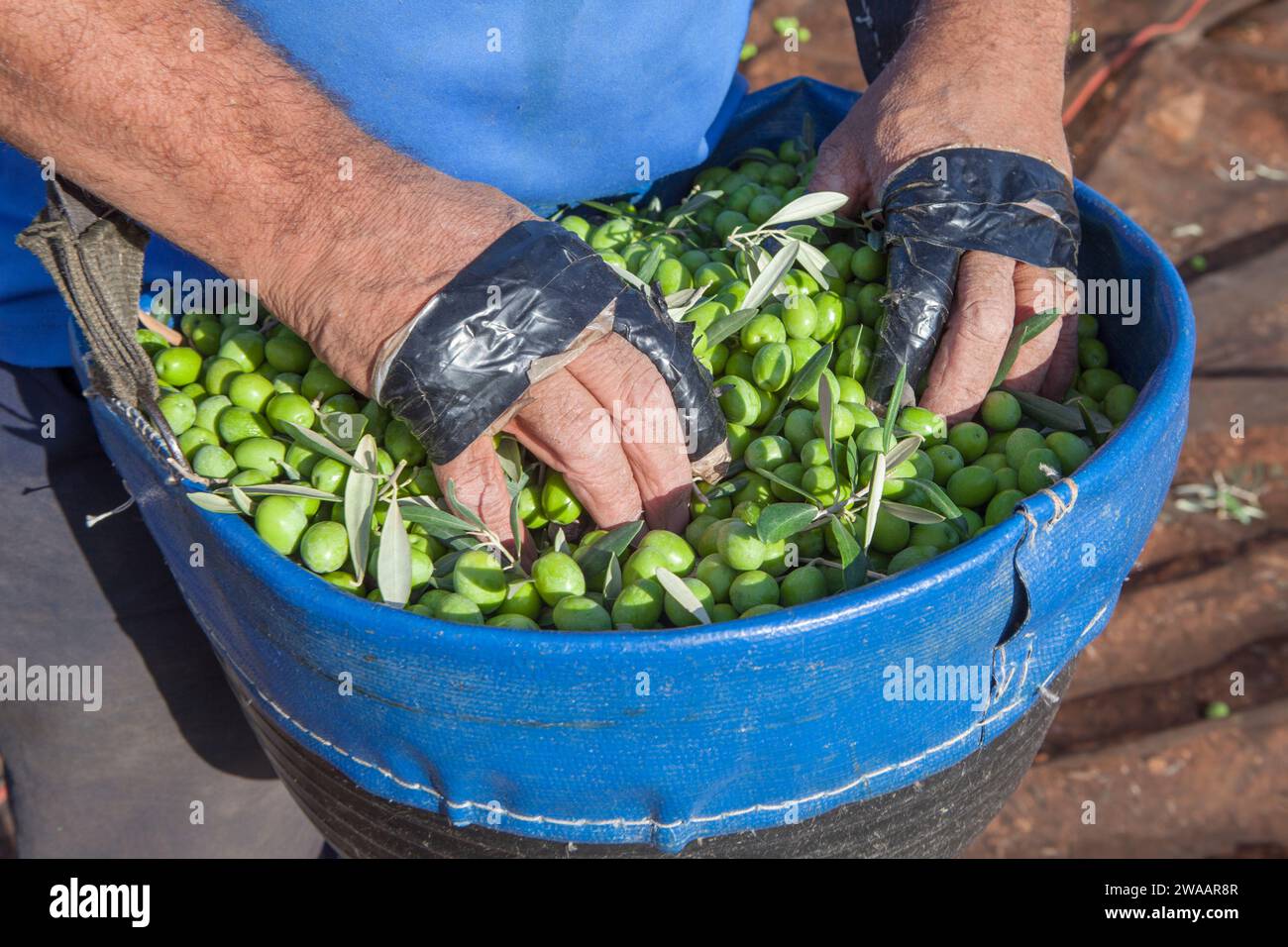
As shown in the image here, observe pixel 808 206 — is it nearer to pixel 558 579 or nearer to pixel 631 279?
pixel 631 279

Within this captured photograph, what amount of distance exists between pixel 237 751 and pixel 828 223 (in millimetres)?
1270

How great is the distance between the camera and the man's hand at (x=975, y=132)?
1.41 meters

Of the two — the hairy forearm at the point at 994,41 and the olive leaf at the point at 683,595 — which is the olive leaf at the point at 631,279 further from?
the hairy forearm at the point at 994,41

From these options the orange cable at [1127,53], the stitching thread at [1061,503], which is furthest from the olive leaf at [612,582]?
the orange cable at [1127,53]

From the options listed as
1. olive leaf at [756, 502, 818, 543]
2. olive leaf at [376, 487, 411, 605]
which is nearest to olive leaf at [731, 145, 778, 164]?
olive leaf at [756, 502, 818, 543]

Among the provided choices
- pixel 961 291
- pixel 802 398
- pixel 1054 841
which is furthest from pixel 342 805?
pixel 1054 841

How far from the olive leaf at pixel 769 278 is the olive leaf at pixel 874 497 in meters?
0.34

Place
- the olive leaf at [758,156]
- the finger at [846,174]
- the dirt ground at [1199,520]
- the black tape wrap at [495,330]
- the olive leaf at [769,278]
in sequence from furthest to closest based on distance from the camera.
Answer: the dirt ground at [1199,520] < the olive leaf at [758,156] < the finger at [846,174] < the olive leaf at [769,278] < the black tape wrap at [495,330]

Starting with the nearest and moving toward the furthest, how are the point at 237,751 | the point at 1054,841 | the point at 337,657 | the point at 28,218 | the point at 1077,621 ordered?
1. the point at 337,657
2. the point at 1077,621
3. the point at 28,218
4. the point at 237,751
5. the point at 1054,841

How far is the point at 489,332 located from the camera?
114cm

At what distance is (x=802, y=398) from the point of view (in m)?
1.37

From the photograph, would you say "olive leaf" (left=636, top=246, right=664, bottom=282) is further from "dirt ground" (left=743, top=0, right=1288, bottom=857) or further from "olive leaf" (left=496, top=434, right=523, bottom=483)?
"dirt ground" (left=743, top=0, right=1288, bottom=857)

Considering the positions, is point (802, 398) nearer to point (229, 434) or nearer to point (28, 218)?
point (229, 434)

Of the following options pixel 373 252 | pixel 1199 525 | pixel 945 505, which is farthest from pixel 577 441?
pixel 1199 525
